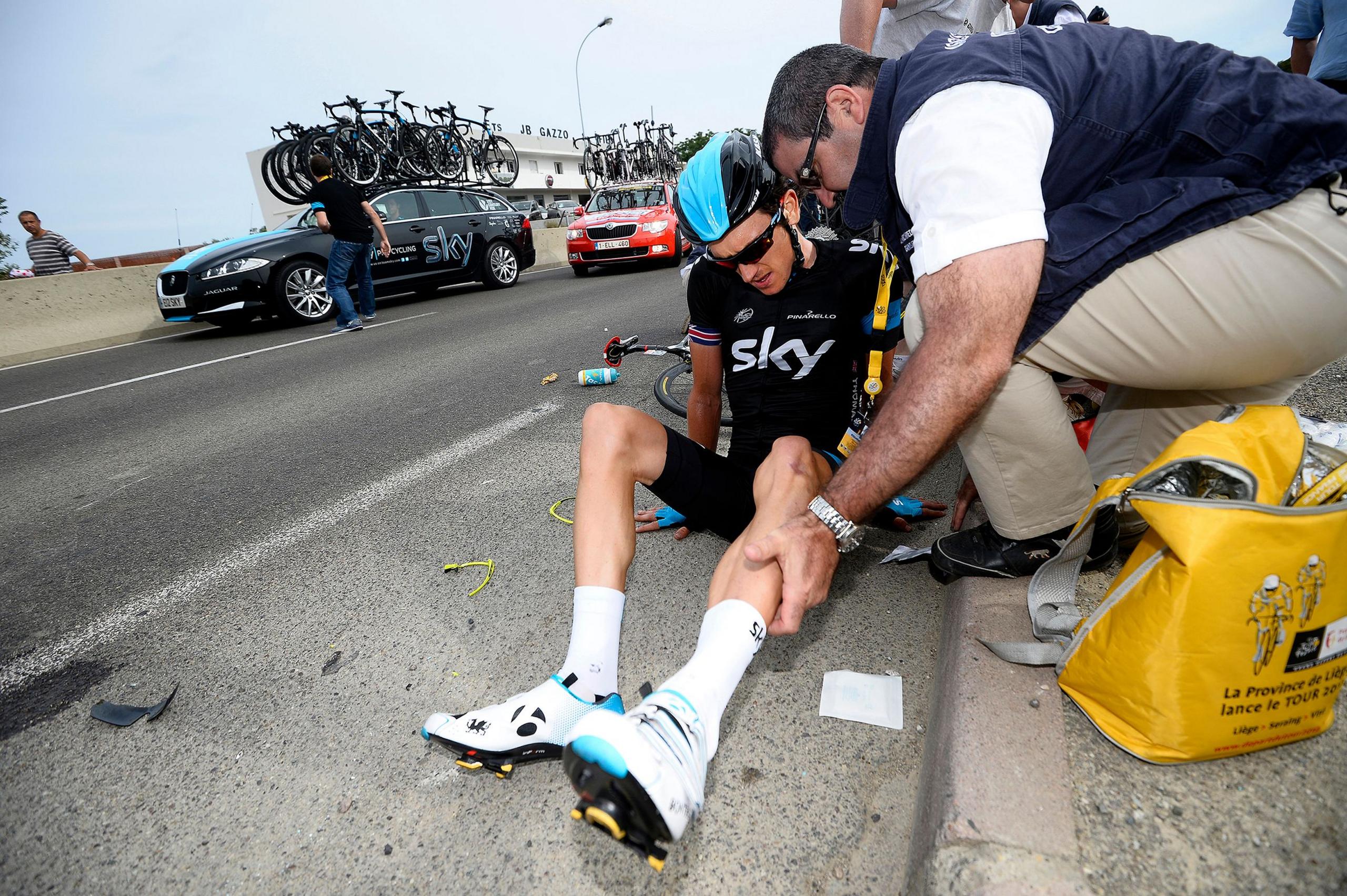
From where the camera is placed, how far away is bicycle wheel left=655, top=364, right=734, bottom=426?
4109 millimetres

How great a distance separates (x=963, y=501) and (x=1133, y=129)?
1268mm

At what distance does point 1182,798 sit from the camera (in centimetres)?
122

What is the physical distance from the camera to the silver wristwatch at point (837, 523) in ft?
5.17

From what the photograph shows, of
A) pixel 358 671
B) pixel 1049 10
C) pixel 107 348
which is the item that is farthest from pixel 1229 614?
pixel 107 348

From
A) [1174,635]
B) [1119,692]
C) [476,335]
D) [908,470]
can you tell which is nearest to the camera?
[1174,635]

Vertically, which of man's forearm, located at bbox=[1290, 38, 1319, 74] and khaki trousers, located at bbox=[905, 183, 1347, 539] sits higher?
man's forearm, located at bbox=[1290, 38, 1319, 74]

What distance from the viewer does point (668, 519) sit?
2.70 metres

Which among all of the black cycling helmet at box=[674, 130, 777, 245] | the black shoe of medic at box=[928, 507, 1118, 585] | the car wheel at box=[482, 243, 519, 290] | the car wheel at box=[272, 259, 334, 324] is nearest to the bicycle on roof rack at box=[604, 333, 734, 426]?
the black cycling helmet at box=[674, 130, 777, 245]

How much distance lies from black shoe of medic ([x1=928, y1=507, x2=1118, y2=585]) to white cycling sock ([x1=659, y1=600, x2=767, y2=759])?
0.85 metres

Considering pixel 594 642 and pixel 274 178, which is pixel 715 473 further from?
pixel 274 178

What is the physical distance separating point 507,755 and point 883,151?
6.10 ft

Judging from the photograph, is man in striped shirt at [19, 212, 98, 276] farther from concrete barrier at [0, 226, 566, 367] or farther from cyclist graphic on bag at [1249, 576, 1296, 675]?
cyclist graphic on bag at [1249, 576, 1296, 675]

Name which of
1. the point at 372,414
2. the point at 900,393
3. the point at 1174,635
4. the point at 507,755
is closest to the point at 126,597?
the point at 507,755

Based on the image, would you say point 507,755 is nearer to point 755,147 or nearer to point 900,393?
point 900,393
